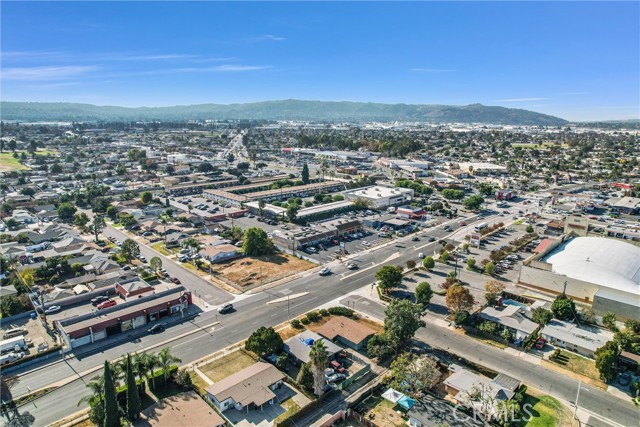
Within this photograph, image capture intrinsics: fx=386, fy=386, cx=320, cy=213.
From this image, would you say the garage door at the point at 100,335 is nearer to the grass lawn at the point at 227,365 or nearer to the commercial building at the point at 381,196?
the grass lawn at the point at 227,365

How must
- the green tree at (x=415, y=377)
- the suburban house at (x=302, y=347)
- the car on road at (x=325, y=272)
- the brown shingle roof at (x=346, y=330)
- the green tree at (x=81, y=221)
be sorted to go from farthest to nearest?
the green tree at (x=81, y=221) → the car on road at (x=325, y=272) → the brown shingle roof at (x=346, y=330) → the suburban house at (x=302, y=347) → the green tree at (x=415, y=377)

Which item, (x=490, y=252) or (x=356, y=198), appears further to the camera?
(x=356, y=198)

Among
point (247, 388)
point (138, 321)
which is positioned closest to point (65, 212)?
point (138, 321)

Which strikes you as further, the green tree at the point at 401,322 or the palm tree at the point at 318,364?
the green tree at the point at 401,322

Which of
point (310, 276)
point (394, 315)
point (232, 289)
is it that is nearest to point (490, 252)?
point (310, 276)

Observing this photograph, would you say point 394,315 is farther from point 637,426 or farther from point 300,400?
point 637,426

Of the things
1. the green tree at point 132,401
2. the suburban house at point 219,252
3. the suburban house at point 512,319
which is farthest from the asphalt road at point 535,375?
the suburban house at point 219,252
